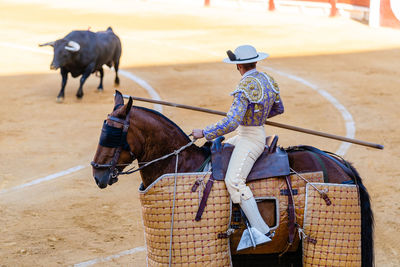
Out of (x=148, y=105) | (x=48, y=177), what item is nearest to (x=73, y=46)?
(x=148, y=105)

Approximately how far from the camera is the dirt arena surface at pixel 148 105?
650cm

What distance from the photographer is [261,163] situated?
4559mm

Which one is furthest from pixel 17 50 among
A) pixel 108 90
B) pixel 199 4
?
pixel 199 4

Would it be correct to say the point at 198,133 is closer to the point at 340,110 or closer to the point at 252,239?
the point at 252,239

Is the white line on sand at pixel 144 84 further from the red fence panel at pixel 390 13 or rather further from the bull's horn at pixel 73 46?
the red fence panel at pixel 390 13

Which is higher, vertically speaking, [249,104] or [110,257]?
[249,104]

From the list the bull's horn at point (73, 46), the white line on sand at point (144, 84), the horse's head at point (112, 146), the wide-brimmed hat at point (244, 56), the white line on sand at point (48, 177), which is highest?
the wide-brimmed hat at point (244, 56)

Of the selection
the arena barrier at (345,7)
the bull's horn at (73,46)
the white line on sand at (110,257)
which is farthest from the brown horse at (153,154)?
the arena barrier at (345,7)

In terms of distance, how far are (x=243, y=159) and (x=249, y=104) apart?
0.39 m

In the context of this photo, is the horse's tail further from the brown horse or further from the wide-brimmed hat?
the wide-brimmed hat

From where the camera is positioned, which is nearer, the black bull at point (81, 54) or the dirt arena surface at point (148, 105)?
the dirt arena surface at point (148, 105)

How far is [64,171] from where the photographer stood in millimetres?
8617

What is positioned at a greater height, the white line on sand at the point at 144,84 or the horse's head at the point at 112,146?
the horse's head at the point at 112,146

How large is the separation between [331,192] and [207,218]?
2.96 ft
